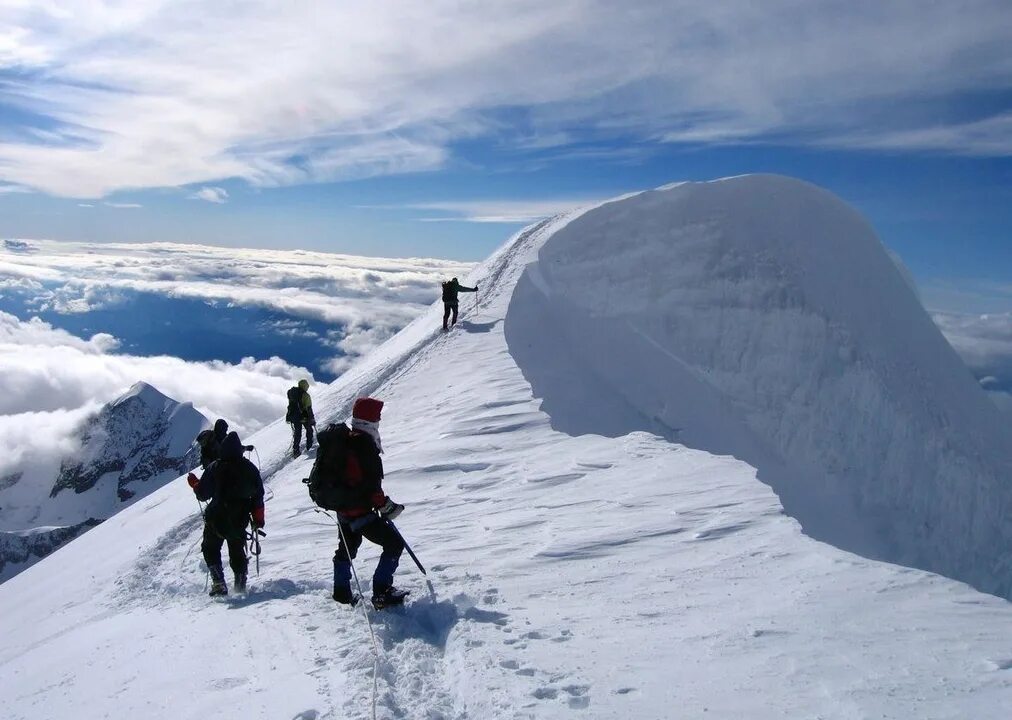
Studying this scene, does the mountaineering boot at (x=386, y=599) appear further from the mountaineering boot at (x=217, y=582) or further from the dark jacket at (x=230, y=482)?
the mountaineering boot at (x=217, y=582)

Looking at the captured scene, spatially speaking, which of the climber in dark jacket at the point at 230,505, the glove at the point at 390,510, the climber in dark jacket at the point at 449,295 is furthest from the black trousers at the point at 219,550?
the climber in dark jacket at the point at 449,295

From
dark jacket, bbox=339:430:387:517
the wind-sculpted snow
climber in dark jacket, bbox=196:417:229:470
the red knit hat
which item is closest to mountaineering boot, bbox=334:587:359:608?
dark jacket, bbox=339:430:387:517

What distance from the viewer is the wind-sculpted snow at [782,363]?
20.2 meters

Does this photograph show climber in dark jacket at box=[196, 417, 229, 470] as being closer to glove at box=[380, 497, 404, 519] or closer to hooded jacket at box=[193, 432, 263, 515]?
hooded jacket at box=[193, 432, 263, 515]

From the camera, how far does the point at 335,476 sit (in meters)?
6.42

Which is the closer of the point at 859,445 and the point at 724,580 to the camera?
the point at 724,580

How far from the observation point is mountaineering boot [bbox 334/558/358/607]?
263 inches

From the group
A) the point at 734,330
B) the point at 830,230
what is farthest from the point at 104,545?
the point at 830,230

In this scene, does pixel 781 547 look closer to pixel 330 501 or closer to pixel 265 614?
pixel 330 501

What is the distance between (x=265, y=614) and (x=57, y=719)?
190 cm

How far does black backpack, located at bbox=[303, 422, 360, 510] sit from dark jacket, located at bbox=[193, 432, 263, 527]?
195cm

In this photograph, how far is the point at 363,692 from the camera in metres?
4.86

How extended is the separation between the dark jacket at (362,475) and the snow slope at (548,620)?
1.05 meters

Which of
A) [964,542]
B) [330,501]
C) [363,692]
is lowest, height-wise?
[964,542]
